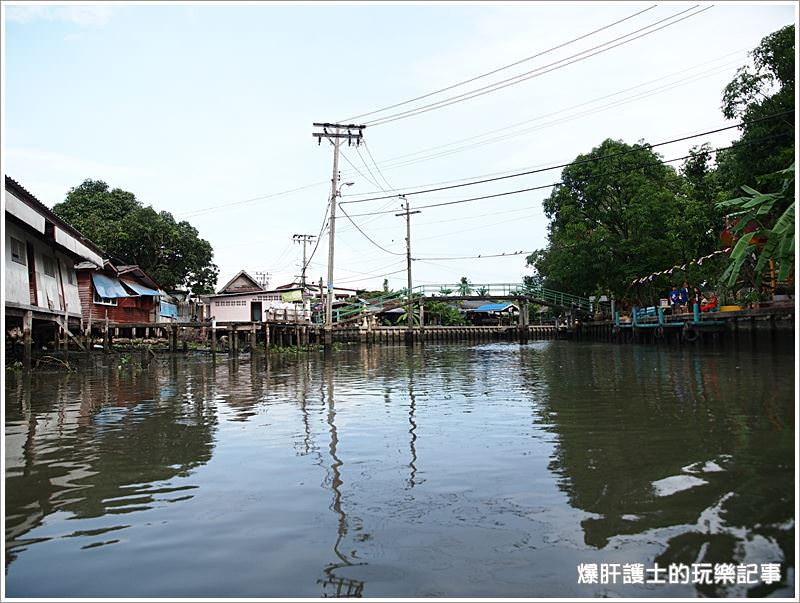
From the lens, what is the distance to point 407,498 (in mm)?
5516

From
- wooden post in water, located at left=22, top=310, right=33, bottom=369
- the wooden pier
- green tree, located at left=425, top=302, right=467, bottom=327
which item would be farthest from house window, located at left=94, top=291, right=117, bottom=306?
green tree, located at left=425, top=302, right=467, bottom=327

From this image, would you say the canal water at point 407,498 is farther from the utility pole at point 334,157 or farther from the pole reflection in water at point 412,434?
the utility pole at point 334,157

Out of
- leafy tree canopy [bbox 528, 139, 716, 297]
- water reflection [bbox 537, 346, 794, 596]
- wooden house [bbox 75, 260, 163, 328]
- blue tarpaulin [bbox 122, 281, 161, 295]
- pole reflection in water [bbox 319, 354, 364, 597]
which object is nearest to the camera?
pole reflection in water [bbox 319, 354, 364, 597]

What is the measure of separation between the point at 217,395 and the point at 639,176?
1307 inches

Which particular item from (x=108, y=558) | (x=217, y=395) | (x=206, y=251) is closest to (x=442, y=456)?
(x=108, y=558)

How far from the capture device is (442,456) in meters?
7.13

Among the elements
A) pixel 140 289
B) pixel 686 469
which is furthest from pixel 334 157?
pixel 686 469

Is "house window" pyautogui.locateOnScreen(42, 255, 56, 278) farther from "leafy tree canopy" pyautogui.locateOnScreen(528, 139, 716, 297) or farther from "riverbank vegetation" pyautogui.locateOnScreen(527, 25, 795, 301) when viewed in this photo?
"leafy tree canopy" pyautogui.locateOnScreen(528, 139, 716, 297)

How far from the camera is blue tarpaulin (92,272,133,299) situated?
91.9 feet

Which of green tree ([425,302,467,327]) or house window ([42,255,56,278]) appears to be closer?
house window ([42,255,56,278])

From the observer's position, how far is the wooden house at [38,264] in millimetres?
15781

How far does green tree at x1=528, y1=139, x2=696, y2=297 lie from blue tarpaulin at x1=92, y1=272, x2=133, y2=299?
25232 mm

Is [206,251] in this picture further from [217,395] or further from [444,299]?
[217,395]

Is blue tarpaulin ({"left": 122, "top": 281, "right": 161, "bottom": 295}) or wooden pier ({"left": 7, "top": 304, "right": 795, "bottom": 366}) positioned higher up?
blue tarpaulin ({"left": 122, "top": 281, "right": 161, "bottom": 295})
